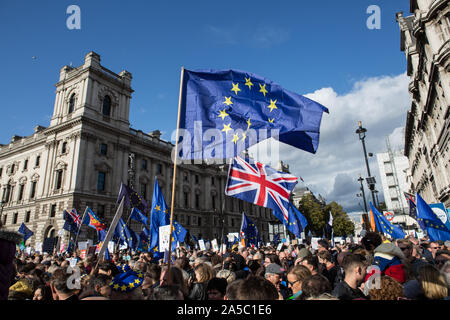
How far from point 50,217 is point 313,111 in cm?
3756

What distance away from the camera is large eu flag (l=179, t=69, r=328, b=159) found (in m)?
6.40

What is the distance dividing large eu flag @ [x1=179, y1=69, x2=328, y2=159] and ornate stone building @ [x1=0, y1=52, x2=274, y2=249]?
23969 millimetres

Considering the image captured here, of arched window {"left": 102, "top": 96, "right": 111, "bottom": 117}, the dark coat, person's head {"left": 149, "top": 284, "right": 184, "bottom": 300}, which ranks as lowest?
person's head {"left": 149, "top": 284, "right": 184, "bottom": 300}

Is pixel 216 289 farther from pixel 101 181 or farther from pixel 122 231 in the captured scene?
pixel 101 181

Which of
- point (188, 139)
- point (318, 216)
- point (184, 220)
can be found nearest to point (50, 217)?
point (184, 220)

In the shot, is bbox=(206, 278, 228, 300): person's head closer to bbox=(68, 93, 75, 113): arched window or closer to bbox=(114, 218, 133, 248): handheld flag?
bbox=(114, 218, 133, 248): handheld flag

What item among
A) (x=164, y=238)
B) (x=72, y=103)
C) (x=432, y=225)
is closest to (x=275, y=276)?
(x=164, y=238)

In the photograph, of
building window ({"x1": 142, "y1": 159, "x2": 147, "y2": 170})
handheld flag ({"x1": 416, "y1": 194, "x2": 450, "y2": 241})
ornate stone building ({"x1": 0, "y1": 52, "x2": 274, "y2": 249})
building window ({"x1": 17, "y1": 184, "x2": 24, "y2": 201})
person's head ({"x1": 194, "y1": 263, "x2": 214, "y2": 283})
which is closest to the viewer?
person's head ({"x1": 194, "y1": 263, "x2": 214, "y2": 283})

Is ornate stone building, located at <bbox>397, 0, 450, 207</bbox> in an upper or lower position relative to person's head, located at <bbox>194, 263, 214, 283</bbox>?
upper

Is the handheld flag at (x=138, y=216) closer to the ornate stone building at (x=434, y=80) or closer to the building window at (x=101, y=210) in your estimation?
the building window at (x=101, y=210)

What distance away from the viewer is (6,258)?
9.46 feet

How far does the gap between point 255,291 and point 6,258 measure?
259cm

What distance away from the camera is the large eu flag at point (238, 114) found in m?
6.40

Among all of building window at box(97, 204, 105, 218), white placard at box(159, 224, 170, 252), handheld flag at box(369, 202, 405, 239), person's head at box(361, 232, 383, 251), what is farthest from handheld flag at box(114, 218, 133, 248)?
building window at box(97, 204, 105, 218)
